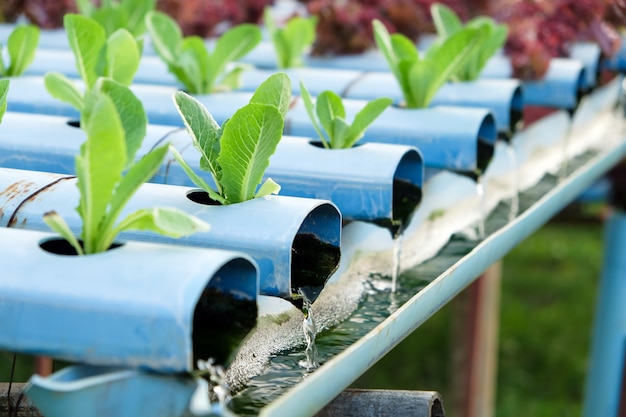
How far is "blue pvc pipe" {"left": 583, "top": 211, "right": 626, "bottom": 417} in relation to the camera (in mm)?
4020

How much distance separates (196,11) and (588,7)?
1412 mm

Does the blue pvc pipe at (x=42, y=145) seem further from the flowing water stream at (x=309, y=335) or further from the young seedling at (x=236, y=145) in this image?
the flowing water stream at (x=309, y=335)

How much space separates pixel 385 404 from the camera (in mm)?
1537

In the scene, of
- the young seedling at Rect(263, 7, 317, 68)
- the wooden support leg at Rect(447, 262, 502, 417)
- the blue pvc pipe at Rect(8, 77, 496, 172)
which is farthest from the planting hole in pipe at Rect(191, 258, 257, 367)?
the wooden support leg at Rect(447, 262, 502, 417)

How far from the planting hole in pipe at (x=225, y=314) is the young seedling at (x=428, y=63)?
1.07 metres

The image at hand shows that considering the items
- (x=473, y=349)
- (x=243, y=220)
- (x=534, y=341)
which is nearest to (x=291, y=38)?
(x=243, y=220)

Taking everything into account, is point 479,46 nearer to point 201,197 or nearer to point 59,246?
point 201,197

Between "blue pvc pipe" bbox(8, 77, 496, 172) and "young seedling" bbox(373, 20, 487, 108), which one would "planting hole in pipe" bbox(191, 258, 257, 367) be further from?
"young seedling" bbox(373, 20, 487, 108)

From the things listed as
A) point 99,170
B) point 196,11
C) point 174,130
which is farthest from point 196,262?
point 196,11

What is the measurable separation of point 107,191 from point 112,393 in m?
0.28

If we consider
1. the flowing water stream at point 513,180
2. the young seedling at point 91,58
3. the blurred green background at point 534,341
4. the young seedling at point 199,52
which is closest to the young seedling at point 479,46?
the flowing water stream at point 513,180

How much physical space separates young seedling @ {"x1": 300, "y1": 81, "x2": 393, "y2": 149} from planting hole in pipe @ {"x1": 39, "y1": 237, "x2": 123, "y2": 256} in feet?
2.11

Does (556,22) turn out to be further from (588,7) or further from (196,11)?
(196,11)

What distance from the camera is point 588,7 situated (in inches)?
140
